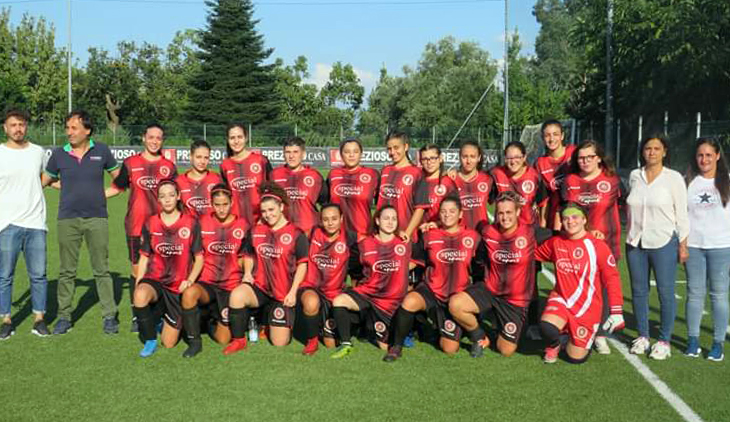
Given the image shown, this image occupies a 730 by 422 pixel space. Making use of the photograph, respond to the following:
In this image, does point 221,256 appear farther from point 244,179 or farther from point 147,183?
point 147,183

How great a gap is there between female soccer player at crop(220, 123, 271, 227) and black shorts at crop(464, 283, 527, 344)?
2.09m

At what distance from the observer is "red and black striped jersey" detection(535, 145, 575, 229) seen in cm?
582

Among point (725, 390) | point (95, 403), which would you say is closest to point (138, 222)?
point (95, 403)

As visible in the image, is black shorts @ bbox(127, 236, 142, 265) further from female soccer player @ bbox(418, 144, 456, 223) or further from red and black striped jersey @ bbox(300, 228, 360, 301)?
female soccer player @ bbox(418, 144, 456, 223)

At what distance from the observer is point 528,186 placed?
19.3 feet

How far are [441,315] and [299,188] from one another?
1.70 meters

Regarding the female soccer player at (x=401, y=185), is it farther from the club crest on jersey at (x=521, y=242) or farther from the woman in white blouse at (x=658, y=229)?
the woman in white blouse at (x=658, y=229)

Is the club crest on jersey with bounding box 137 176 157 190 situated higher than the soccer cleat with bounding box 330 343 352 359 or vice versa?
the club crest on jersey with bounding box 137 176 157 190

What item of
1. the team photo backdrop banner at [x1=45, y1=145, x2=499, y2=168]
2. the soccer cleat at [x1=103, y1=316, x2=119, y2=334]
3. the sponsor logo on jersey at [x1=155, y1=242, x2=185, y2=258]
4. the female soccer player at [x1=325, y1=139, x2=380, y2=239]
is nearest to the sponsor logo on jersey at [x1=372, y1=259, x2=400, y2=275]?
the female soccer player at [x1=325, y1=139, x2=380, y2=239]

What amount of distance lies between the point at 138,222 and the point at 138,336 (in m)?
0.98

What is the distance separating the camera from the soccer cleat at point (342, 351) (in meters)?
5.31

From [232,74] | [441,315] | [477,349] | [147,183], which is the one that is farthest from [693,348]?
[232,74]

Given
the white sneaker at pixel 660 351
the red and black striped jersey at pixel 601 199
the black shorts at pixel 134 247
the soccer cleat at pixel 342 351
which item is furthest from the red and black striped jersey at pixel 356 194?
the white sneaker at pixel 660 351

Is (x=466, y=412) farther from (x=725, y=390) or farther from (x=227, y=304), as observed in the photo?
(x=227, y=304)
